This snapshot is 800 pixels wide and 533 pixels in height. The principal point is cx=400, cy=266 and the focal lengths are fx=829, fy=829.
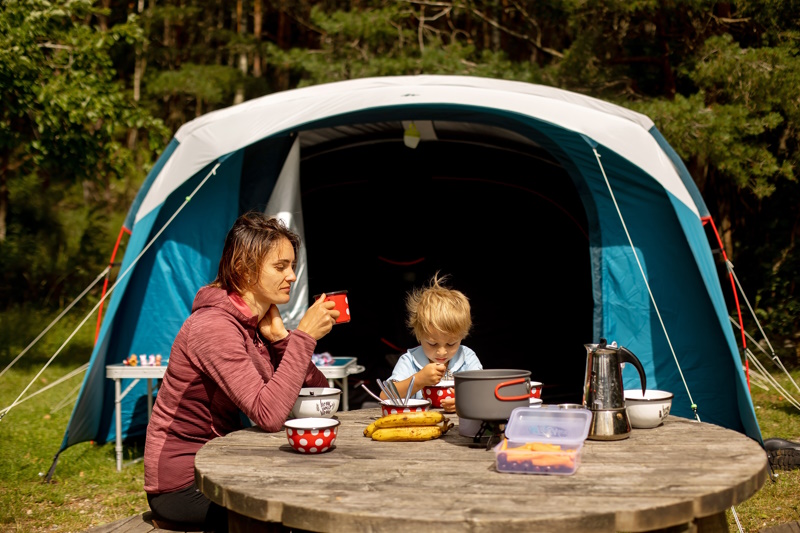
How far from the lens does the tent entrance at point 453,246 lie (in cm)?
545

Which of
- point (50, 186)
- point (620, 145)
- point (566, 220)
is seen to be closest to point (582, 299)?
point (566, 220)

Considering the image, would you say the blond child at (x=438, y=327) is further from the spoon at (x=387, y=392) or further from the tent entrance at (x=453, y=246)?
the tent entrance at (x=453, y=246)

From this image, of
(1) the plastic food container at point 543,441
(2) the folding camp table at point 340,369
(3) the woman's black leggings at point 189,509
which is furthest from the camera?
Answer: (2) the folding camp table at point 340,369

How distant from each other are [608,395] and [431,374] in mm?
574

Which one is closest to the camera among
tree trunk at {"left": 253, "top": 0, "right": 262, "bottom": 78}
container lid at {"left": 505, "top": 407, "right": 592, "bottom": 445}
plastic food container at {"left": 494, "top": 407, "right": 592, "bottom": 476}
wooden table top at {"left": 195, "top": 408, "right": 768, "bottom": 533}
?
wooden table top at {"left": 195, "top": 408, "right": 768, "bottom": 533}

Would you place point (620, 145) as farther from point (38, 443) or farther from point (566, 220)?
point (38, 443)

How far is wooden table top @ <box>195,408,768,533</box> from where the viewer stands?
4.54 feet

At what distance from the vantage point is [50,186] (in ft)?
41.0

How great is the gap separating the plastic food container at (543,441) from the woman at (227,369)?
1.86 feet

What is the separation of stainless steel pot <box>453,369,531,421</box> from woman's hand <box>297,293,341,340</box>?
0.45 meters

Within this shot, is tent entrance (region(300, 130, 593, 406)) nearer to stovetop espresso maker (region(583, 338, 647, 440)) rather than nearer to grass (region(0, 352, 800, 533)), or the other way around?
grass (region(0, 352, 800, 533))

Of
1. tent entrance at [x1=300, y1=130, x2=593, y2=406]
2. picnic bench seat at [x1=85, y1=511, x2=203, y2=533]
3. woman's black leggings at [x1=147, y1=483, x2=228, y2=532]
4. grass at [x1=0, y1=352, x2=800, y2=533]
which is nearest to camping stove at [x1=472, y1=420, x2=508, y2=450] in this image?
woman's black leggings at [x1=147, y1=483, x2=228, y2=532]

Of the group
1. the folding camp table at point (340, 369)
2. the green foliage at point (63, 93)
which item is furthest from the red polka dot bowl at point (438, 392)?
the green foliage at point (63, 93)

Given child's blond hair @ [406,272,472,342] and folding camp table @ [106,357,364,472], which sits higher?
child's blond hair @ [406,272,472,342]
